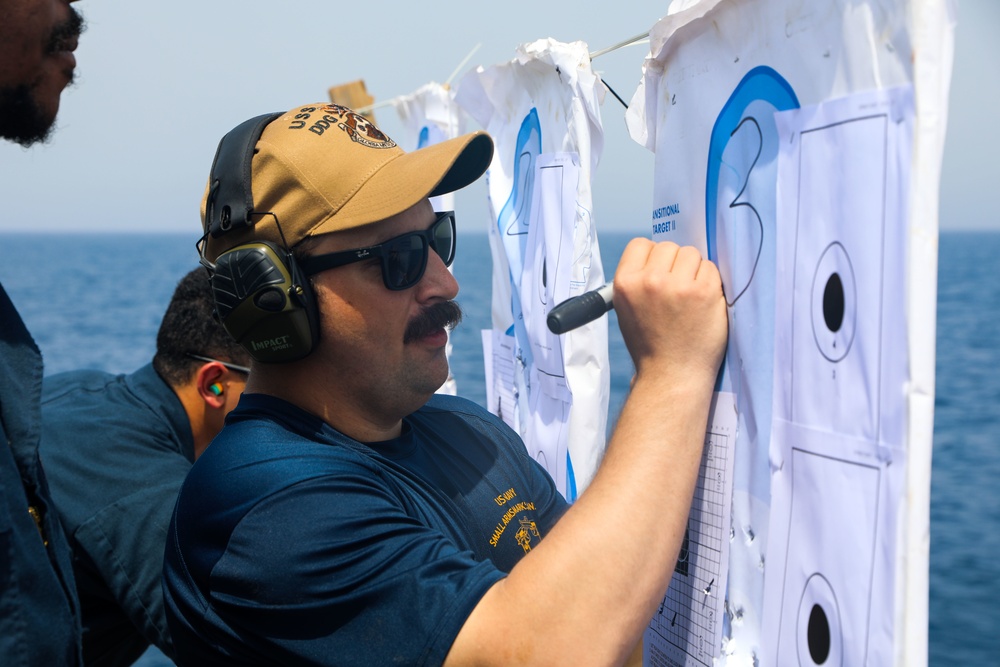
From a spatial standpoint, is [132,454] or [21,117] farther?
[132,454]

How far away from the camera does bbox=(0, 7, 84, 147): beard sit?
1473mm

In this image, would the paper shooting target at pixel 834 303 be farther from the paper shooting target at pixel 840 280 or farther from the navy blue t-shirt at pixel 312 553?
the navy blue t-shirt at pixel 312 553

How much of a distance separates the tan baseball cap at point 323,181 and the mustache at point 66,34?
0.36 meters

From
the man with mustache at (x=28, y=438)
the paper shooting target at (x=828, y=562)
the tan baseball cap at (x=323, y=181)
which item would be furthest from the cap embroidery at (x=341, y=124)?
the paper shooting target at (x=828, y=562)

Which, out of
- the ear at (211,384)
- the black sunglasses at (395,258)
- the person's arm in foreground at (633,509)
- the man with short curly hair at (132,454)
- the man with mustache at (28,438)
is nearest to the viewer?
the person's arm in foreground at (633,509)

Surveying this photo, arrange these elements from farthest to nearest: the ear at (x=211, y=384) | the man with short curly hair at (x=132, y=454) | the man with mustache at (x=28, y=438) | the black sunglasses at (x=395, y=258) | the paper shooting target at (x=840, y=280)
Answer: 1. the ear at (x=211, y=384)
2. the man with short curly hair at (x=132, y=454)
3. the black sunglasses at (x=395, y=258)
4. the man with mustache at (x=28, y=438)
5. the paper shooting target at (x=840, y=280)

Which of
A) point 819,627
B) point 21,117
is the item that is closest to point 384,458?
point 819,627

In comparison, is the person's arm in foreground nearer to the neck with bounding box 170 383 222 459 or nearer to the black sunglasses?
the black sunglasses

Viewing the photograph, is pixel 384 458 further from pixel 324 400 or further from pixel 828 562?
pixel 828 562

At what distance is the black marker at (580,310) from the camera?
4.07ft

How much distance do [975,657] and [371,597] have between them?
27.1 feet

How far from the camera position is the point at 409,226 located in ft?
5.15

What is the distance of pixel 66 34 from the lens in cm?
154

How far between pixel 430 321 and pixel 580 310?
41 centimetres
